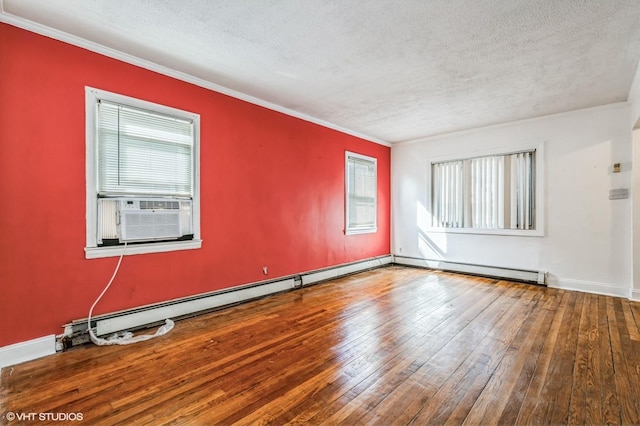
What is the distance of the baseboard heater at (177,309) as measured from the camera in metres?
2.76

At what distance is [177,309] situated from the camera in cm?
342

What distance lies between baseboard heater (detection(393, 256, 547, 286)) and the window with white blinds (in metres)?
0.76

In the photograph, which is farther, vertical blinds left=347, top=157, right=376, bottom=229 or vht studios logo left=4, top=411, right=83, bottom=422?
vertical blinds left=347, top=157, right=376, bottom=229

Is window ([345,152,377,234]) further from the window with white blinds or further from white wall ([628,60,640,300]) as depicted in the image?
white wall ([628,60,640,300])

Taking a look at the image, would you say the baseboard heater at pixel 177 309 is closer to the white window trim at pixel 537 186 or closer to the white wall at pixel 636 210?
the white window trim at pixel 537 186

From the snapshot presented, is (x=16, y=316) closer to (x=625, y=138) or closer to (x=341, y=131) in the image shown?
(x=341, y=131)

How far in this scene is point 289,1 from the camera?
227cm

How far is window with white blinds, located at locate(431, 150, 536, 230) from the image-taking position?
205 inches

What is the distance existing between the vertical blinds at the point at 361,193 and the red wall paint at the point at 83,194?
39.1 inches

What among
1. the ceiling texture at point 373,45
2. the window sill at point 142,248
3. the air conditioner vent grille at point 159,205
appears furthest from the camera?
the air conditioner vent grille at point 159,205

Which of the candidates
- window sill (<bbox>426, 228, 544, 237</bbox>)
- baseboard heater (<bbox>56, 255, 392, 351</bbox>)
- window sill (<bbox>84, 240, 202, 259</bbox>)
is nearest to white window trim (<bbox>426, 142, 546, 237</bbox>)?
window sill (<bbox>426, 228, 544, 237</bbox>)

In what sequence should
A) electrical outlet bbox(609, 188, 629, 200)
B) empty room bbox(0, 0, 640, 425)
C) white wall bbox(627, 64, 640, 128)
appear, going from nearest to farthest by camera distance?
empty room bbox(0, 0, 640, 425) < white wall bbox(627, 64, 640, 128) < electrical outlet bbox(609, 188, 629, 200)

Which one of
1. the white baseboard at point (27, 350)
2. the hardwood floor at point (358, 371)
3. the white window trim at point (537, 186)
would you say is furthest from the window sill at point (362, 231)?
the white baseboard at point (27, 350)

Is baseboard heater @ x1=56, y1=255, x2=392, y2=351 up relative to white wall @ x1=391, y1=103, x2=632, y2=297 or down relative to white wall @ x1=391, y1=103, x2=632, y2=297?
down
